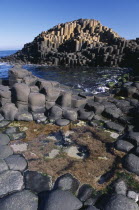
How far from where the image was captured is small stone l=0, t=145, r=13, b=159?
193 inches

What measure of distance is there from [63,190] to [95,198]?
2.23 ft

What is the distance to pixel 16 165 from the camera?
457 cm

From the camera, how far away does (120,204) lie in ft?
11.7

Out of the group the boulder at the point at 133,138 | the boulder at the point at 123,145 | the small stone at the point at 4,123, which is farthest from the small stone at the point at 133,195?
the small stone at the point at 4,123

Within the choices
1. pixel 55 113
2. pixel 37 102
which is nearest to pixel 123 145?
pixel 55 113

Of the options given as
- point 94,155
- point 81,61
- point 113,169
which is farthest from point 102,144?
point 81,61

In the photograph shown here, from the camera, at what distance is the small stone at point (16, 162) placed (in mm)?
4512

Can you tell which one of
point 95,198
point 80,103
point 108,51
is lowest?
point 95,198

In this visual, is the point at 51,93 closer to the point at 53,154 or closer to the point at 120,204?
the point at 53,154

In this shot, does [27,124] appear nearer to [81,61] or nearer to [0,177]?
[0,177]

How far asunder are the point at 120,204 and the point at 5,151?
3139 millimetres

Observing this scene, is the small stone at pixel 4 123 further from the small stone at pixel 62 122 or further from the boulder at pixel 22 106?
the small stone at pixel 62 122

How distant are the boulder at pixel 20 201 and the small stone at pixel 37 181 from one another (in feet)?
0.99

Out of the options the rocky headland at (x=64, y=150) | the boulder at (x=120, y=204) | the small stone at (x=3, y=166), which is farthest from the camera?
the small stone at (x=3, y=166)
